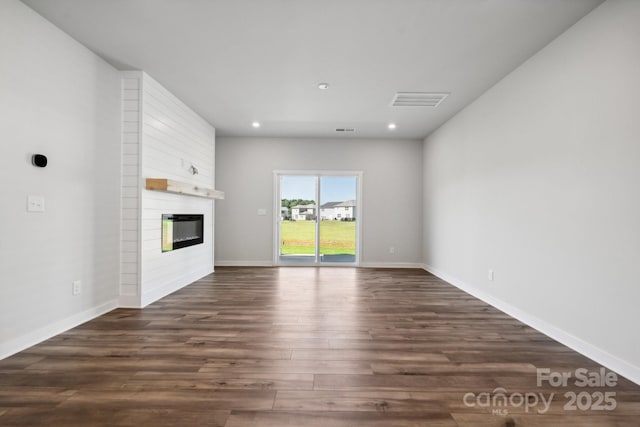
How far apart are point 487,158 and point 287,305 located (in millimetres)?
3184

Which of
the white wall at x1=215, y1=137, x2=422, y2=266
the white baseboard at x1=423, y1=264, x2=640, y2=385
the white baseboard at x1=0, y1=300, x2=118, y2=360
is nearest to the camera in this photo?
the white baseboard at x1=423, y1=264, x2=640, y2=385

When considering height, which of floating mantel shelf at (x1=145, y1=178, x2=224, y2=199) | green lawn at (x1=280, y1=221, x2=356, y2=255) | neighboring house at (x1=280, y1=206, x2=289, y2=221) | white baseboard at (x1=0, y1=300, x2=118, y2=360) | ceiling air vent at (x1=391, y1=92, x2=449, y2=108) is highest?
ceiling air vent at (x1=391, y1=92, x2=449, y2=108)

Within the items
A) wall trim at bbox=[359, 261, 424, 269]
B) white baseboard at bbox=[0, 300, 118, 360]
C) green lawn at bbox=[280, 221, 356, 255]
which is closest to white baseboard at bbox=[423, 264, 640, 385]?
wall trim at bbox=[359, 261, 424, 269]

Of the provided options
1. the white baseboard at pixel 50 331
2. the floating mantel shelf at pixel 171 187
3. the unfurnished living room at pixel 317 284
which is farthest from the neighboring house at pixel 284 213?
the white baseboard at pixel 50 331

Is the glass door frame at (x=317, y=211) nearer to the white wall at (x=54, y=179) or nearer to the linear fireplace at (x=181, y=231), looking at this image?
the linear fireplace at (x=181, y=231)

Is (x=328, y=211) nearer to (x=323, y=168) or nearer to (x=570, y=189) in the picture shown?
(x=323, y=168)

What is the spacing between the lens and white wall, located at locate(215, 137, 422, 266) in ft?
20.6

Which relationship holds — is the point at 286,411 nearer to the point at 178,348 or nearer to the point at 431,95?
the point at 178,348

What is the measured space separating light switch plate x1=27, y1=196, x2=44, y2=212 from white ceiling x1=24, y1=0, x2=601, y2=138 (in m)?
1.55

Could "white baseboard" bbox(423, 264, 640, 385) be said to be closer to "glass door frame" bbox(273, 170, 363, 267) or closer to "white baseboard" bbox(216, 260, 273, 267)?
"glass door frame" bbox(273, 170, 363, 267)

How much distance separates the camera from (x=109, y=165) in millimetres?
3316

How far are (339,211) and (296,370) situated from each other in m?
4.60

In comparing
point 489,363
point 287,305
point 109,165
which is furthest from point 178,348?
point 489,363

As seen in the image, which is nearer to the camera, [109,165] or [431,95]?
[109,165]
